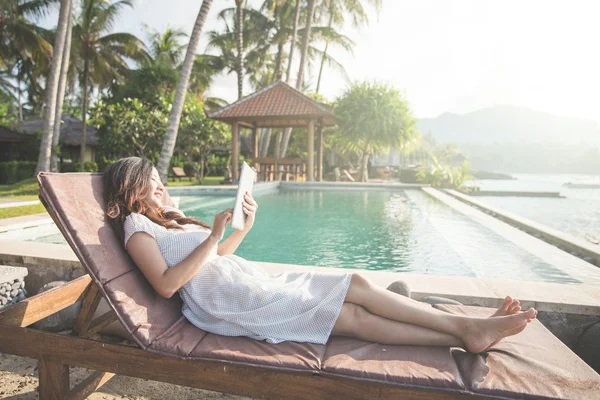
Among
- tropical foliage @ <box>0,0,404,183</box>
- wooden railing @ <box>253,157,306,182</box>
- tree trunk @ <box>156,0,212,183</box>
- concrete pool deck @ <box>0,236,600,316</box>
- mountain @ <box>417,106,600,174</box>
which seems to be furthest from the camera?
mountain @ <box>417,106,600,174</box>

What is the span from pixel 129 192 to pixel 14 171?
17.5 m

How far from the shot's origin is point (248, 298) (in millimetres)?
1744

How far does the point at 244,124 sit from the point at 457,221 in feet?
37.8

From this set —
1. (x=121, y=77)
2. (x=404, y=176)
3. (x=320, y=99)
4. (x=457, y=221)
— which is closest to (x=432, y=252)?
(x=457, y=221)

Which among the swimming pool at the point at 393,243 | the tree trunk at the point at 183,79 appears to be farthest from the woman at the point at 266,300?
the tree trunk at the point at 183,79

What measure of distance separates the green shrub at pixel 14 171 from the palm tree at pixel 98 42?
2.18 metres

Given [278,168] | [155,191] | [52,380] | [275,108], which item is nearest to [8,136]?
[278,168]

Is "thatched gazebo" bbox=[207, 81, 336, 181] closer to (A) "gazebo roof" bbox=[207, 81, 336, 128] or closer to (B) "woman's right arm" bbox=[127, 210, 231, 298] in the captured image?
(A) "gazebo roof" bbox=[207, 81, 336, 128]

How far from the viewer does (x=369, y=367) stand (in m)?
1.47

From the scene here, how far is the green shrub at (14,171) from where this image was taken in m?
15.9

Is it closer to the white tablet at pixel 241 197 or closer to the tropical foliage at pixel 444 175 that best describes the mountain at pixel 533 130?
the tropical foliage at pixel 444 175

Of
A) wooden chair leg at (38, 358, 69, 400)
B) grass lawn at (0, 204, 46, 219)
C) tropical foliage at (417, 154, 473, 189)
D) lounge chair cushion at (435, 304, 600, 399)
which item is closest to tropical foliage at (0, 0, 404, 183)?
tropical foliage at (417, 154, 473, 189)

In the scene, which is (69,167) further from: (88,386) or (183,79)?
(88,386)

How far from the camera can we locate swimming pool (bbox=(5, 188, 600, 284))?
3.89 metres
